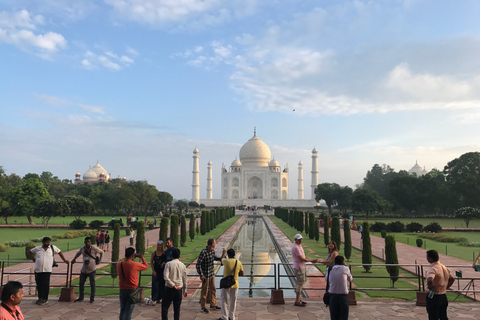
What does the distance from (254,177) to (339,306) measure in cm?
6510

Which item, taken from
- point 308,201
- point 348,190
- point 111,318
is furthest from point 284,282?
point 308,201

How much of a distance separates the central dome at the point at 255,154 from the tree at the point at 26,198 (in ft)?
145

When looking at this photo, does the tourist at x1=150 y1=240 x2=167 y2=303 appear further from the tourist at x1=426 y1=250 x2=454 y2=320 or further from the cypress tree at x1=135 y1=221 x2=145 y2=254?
the cypress tree at x1=135 y1=221 x2=145 y2=254

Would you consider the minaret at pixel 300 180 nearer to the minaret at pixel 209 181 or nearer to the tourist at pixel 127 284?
the minaret at pixel 209 181

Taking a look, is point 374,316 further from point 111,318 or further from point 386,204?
point 386,204

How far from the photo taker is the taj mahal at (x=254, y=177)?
216ft

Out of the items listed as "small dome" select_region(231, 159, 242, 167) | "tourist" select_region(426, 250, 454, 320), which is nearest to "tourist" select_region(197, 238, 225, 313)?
"tourist" select_region(426, 250, 454, 320)

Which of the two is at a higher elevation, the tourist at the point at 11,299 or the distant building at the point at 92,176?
the distant building at the point at 92,176

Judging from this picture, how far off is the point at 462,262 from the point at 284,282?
6024 mm

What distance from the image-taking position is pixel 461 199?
36844 mm

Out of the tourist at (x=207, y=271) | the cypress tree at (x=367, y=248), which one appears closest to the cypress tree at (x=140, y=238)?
the tourist at (x=207, y=271)

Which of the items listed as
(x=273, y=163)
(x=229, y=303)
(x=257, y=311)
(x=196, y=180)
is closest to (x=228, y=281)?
(x=229, y=303)

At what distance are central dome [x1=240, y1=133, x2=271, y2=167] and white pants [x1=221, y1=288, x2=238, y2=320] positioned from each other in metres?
64.3

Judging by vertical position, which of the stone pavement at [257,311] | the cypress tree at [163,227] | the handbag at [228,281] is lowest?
the stone pavement at [257,311]
